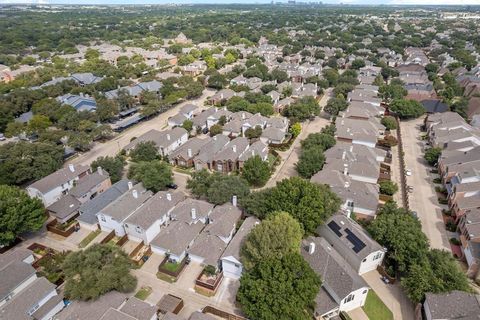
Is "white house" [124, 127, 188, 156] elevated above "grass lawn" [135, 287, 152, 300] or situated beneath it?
elevated above

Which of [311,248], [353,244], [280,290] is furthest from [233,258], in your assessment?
[353,244]

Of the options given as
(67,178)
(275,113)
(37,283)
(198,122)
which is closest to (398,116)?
(275,113)

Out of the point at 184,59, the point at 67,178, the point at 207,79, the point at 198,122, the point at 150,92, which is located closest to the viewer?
the point at 67,178

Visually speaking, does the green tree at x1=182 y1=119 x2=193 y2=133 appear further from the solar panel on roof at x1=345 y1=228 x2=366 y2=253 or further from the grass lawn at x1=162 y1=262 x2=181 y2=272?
the solar panel on roof at x1=345 y1=228 x2=366 y2=253

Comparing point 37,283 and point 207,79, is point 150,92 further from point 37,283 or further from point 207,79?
point 37,283

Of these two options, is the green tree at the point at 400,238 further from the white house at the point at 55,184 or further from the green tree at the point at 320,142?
the white house at the point at 55,184

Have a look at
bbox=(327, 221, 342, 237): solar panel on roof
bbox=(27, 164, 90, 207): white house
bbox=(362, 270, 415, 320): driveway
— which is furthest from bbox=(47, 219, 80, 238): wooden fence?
bbox=(362, 270, 415, 320): driveway

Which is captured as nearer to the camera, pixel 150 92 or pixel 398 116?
pixel 398 116
